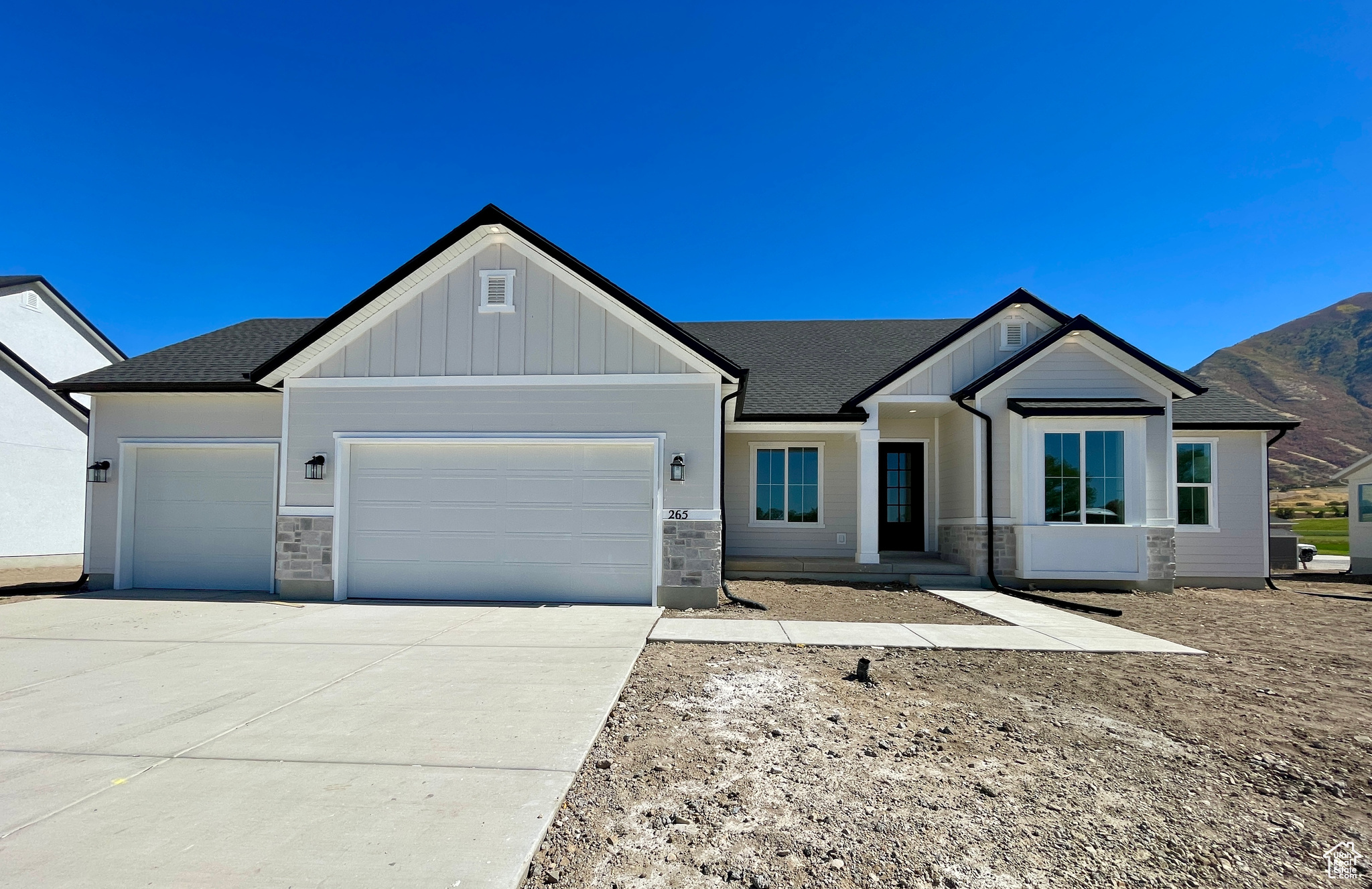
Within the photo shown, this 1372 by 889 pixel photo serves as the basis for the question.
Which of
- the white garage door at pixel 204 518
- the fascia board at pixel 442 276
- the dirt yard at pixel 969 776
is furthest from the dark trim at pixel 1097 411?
the white garage door at pixel 204 518

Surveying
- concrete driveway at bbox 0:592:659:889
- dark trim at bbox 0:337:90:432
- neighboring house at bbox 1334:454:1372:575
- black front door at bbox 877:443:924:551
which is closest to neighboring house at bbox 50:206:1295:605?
black front door at bbox 877:443:924:551

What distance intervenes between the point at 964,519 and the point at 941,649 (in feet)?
18.8

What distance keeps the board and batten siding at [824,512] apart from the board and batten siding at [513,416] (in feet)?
13.3

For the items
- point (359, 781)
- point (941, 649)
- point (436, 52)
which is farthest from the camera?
point (436, 52)

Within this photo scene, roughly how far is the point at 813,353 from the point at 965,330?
3.98 meters

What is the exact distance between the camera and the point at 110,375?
10.5 m

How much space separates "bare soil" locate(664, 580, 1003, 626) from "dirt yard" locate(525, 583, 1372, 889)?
83.9 inches

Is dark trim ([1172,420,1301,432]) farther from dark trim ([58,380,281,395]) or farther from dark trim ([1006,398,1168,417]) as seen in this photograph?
dark trim ([58,380,281,395])

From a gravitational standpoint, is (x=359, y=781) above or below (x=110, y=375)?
below

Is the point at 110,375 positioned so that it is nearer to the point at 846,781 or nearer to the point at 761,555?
the point at 761,555

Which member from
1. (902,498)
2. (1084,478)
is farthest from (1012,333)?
(902,498)

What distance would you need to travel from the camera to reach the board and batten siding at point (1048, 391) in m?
11.0

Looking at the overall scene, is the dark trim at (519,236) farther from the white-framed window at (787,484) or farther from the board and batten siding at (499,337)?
the white-framed window at (787,484)

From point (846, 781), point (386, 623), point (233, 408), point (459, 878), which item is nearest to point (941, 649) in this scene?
point (846, 781)
